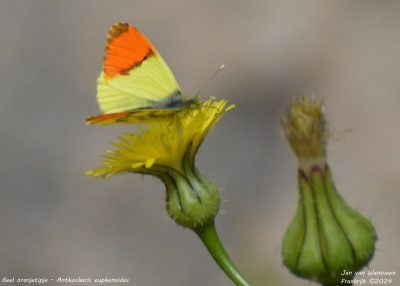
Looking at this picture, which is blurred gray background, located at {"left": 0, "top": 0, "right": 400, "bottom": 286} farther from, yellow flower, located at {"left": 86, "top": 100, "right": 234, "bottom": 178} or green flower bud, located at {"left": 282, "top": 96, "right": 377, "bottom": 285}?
green flower bud, located at {"left": 282, "top": 96, "right": 377, "bottom": 285}

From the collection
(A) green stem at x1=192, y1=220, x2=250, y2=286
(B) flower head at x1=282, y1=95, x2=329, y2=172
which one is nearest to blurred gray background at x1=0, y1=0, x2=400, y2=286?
(A) green stem at x1=192, y1=220, x2=250, y2=286

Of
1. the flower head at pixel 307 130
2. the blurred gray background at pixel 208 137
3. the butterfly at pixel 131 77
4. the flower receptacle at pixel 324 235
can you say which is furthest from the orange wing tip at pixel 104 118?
the blurred gray background at pixel 208 137

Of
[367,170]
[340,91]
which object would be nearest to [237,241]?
[367,170]

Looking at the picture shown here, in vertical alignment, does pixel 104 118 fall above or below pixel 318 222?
above

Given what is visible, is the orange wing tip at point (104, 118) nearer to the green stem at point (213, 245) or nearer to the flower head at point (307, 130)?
the green stem at point (213, 245)

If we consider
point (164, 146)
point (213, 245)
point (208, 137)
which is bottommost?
point (208, 137)

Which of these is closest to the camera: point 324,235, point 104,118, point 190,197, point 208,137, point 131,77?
point 324,235

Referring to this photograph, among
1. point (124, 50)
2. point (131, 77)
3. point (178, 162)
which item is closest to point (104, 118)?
point (178, 162)

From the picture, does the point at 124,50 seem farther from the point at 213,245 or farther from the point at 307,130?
the point at 307,130
